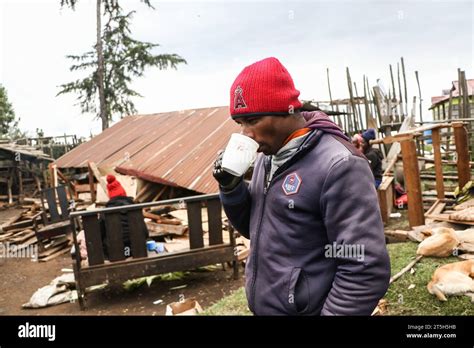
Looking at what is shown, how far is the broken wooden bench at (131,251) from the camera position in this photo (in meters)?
4.51

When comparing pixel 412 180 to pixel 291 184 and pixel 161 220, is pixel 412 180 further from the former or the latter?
pixel 161 220

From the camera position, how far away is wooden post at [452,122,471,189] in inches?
204

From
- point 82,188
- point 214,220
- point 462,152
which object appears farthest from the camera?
point 82,188

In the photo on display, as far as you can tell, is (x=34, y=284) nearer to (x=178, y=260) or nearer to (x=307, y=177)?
(x=178, y=260)

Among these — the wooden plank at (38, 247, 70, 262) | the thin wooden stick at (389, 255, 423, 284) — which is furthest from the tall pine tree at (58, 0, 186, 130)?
the thin wooden stick at (389, 255, 423, 284)

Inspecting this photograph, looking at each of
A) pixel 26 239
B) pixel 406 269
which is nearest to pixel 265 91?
pixel 406 269

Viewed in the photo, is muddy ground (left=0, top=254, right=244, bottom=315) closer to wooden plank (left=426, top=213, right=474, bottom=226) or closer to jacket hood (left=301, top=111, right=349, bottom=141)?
wooden plank (left=426, top=213, right=474, bottom=226)

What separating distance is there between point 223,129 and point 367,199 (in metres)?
8.24

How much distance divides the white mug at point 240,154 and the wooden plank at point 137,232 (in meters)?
3.52

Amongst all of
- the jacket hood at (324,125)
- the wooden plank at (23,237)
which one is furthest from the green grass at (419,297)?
the wooden plank at (23,237)

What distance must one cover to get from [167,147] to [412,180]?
21.1ft

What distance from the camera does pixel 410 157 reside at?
453cm

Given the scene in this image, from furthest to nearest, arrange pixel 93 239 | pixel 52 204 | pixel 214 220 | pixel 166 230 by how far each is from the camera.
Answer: pixel 52 204 < pixel 166 230 < pixel 214 220 < pixel 93 239

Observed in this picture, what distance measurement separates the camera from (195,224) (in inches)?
190
